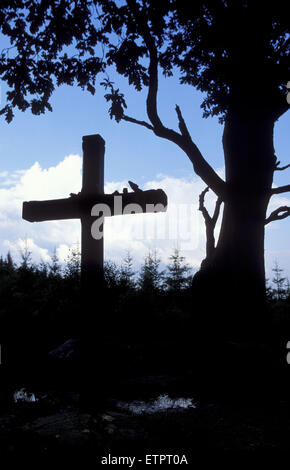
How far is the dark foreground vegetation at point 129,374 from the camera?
3975 millimetres

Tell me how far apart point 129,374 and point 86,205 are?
Answer: 5376 millimetres

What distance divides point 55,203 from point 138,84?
21.5 feet

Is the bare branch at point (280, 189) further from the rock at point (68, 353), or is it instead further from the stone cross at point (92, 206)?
the rock at point (68, 353)

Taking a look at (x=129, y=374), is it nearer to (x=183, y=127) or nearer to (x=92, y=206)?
(x=92, y=206)

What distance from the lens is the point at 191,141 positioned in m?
10.1

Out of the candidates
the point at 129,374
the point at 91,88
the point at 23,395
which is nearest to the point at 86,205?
the point at 23,395

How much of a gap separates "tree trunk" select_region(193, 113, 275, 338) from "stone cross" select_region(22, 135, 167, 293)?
16.7 feet

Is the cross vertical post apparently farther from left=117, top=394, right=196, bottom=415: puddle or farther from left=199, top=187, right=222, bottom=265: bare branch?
left=199, top=187, right=222, bottom=265: bare branch

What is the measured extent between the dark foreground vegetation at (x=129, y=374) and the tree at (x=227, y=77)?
1696mm

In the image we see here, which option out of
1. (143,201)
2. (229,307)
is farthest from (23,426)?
(229,307)

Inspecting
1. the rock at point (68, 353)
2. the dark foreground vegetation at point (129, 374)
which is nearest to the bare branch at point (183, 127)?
the dark foreground vegetation at point (129, 374)

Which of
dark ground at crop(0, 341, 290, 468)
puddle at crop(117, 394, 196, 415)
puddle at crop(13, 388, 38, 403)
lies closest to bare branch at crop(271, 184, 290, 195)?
dark ground at crop(0, 341, 290, 468)

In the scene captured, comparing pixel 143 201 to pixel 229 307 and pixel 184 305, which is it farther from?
pixel 184 305

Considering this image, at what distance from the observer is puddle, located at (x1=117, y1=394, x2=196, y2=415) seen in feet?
20.5
